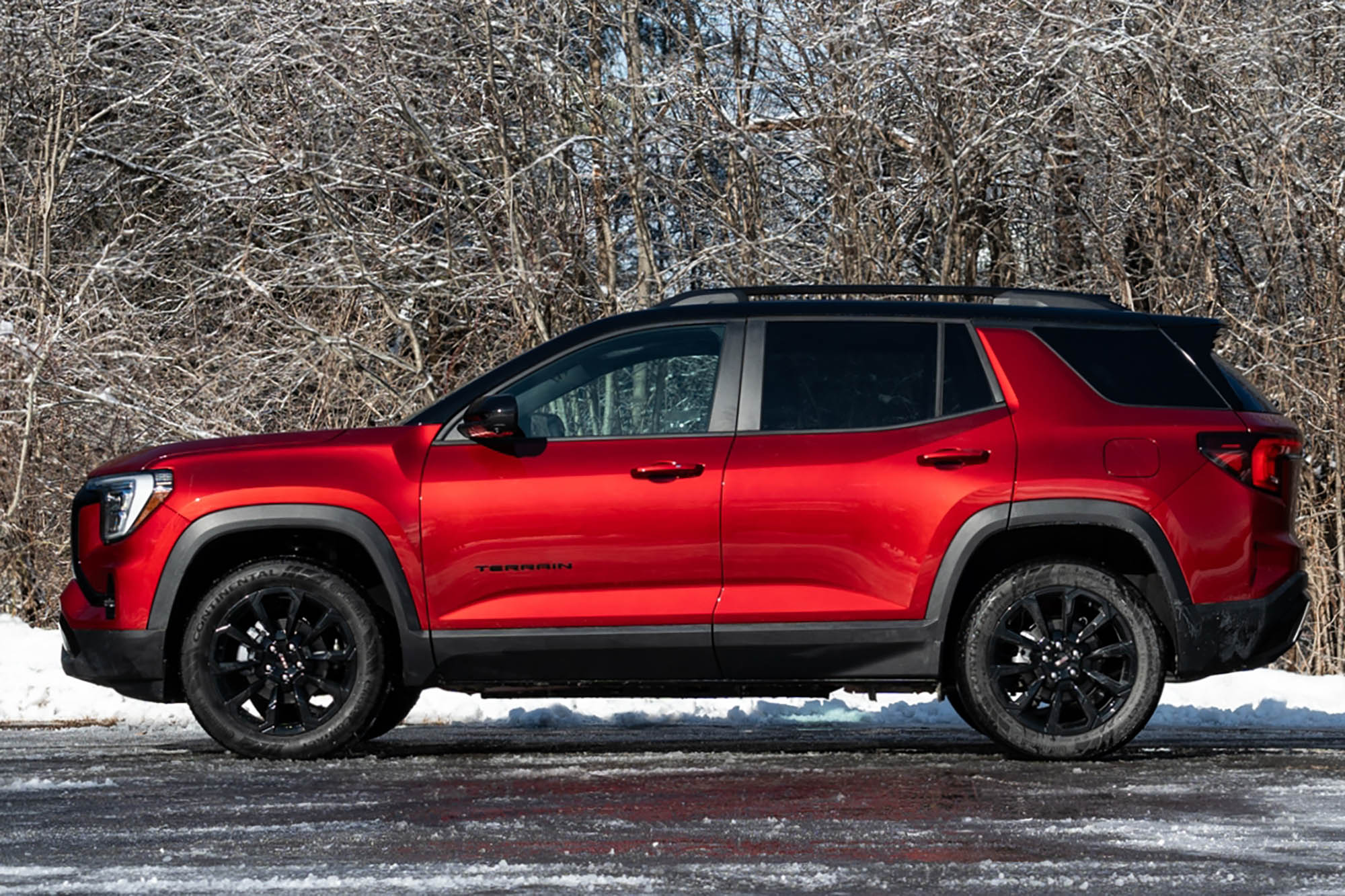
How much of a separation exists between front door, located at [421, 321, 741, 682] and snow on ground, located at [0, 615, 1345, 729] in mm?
1924

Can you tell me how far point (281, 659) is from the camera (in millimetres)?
7492

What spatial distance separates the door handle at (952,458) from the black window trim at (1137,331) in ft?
1.83

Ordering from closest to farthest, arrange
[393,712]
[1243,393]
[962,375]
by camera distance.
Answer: [962,375], [1243,393], [393,712]

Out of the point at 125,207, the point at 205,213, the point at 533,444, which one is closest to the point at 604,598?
the point at 533,444

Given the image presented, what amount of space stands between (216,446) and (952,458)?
9.89 feet

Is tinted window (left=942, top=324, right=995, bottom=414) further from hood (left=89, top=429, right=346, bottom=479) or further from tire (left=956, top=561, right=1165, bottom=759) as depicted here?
hood (left=89, top=429, right=346, bottom=479)

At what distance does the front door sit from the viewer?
23.5ft

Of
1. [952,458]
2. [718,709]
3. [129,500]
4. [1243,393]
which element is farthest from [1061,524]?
[129,500]

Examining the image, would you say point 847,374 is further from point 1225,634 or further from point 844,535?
point 1225,634

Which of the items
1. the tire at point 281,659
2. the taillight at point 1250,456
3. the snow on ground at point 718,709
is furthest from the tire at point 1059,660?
the tire at point 281,659

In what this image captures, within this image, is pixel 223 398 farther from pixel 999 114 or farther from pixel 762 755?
pixel 762 755

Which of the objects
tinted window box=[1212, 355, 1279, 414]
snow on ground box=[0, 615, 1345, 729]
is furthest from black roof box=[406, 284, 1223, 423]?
snow on ground box=[0, 615, 1345, 729]

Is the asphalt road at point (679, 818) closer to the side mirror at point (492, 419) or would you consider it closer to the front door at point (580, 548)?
the front door at point (580, 548)

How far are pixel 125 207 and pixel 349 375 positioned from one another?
3.90 m
